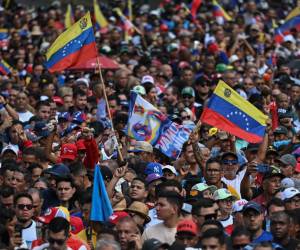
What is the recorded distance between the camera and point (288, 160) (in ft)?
47.9

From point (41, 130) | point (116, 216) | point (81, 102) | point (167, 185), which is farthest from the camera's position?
point (81, 102)

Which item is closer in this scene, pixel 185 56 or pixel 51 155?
pixel 51 155

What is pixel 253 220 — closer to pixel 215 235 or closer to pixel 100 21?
pixel 215 235

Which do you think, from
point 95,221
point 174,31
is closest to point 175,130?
point 95,221

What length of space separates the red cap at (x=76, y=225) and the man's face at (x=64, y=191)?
62cm

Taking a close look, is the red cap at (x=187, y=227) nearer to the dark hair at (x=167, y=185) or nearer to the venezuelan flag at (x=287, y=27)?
the dark hair at (x=167, y=185)

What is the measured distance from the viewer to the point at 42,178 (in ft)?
45.6

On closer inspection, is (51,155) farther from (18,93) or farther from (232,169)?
(18,93)

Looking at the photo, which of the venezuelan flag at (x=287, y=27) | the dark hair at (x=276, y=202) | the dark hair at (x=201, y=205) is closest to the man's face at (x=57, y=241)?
the dark hair at (x=201, y=205)

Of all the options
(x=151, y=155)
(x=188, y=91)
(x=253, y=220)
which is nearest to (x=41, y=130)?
(x=151, y=155)

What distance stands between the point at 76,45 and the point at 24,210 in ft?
16.1

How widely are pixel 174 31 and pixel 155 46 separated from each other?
2.38 m

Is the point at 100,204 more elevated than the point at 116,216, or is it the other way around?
the point at 100,204

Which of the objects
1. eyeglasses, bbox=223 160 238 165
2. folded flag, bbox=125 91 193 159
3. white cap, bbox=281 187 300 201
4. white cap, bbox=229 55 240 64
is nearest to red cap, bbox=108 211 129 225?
white cap, bbox=281 187 300 201
